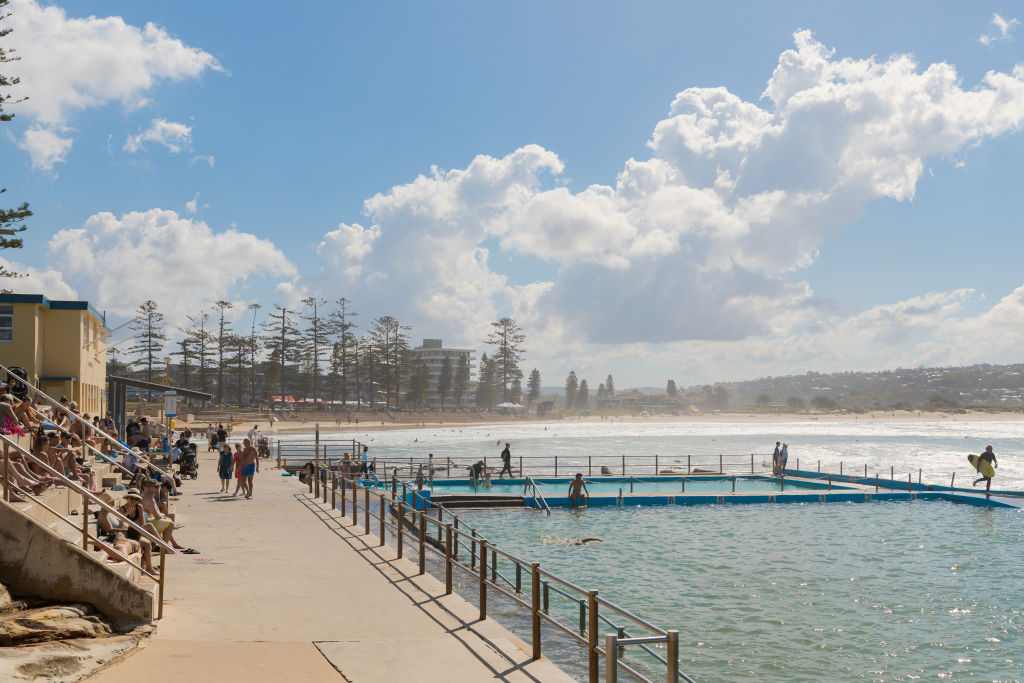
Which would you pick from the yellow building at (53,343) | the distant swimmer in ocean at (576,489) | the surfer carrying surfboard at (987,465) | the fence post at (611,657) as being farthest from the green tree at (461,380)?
the fence post at (611,657)

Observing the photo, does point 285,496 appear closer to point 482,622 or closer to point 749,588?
point 749,588

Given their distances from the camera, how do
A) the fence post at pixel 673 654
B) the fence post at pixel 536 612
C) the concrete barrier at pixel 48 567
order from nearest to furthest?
1. the fence post at pixel 673 654
2. the fence post at pixel 536 612
3. the concrete barrier at pixel 48 567

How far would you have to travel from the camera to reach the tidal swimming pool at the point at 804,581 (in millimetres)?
13039

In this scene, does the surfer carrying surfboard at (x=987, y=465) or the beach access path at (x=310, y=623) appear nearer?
the beach access path at (x=310, y=623)

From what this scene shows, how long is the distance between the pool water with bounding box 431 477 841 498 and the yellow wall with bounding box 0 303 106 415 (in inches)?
587

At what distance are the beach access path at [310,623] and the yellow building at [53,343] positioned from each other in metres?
18.3

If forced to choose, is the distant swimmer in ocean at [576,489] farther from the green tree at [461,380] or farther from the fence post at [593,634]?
the green tree at [461,380]

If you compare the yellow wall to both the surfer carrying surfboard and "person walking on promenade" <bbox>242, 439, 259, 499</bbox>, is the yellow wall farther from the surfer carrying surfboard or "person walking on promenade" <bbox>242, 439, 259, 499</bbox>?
the surfer carrying surfboard

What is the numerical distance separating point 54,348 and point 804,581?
92.8 feet

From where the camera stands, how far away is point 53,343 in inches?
1234

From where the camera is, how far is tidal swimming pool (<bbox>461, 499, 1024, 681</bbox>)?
13.0 m

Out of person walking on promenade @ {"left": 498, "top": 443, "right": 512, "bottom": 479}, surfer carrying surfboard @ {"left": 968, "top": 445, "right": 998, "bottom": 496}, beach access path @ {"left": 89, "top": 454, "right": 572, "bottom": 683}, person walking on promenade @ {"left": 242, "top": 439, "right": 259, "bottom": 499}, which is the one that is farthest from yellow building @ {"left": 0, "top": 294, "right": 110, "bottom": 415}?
surfer carrying surfboard @ {"left": 968, "top": 445, "right": 998, "bottom": 496}

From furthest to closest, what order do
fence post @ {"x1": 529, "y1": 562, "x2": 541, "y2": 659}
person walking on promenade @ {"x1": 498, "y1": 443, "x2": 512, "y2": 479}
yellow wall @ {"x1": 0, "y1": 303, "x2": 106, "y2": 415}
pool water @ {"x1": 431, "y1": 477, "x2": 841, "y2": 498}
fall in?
person walking on promenade @ {"x1": 498, "y1": 443, "x2": 512, "y2": 479}
pool water @ {"x1": 431, "y1": 477, "x2": 841, "y2": 498}
yellow wall @ {"x1": 0, "y1": 303, "x2": 106, "y2": 415}
fence post @ {"x1": 529, "y1": 562, "x2": 541, "y2": 659}

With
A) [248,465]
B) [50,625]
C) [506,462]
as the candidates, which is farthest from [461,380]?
[50,625]
